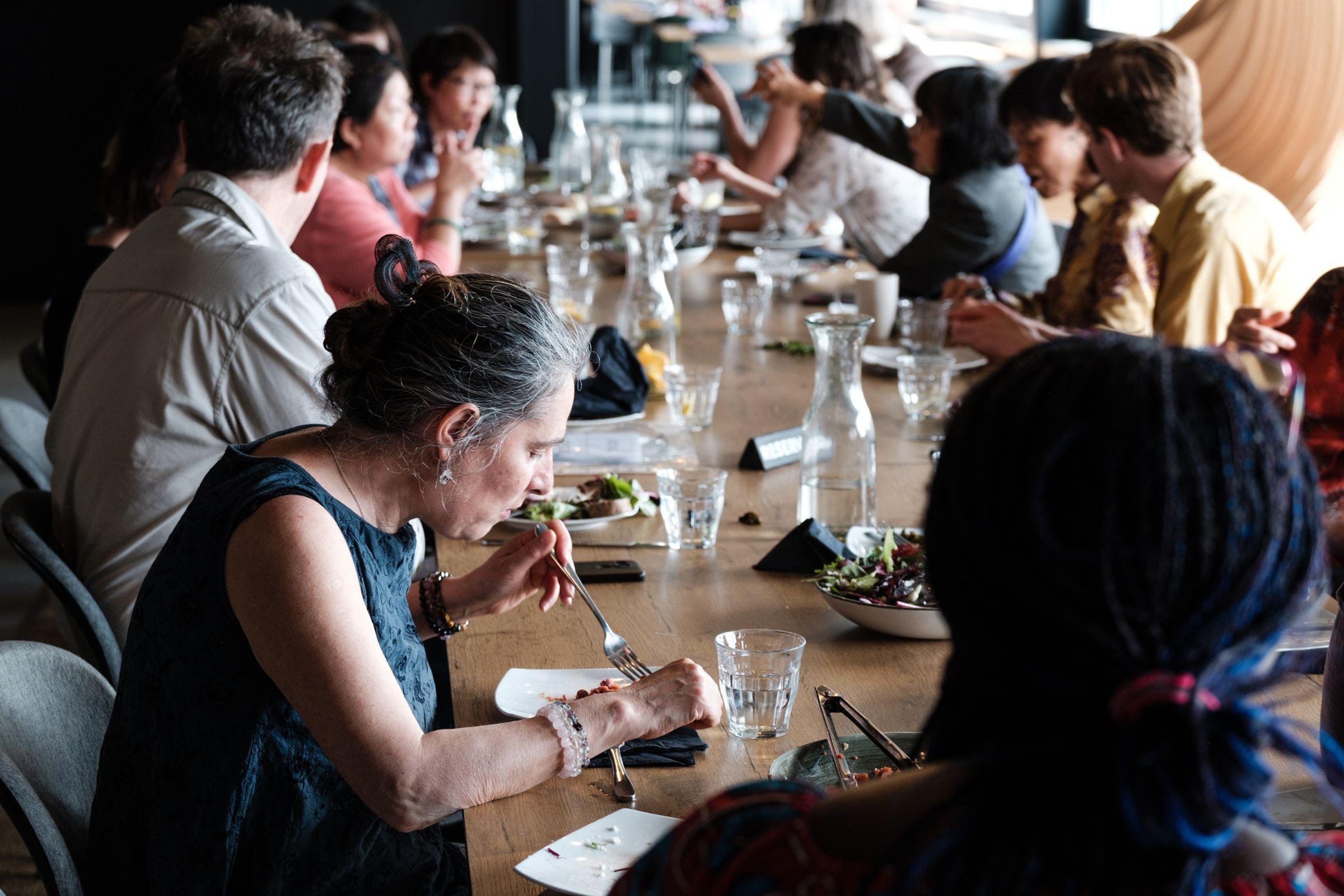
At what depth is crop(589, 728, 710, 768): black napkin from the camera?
1.25 metres

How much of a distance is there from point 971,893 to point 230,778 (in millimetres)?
871

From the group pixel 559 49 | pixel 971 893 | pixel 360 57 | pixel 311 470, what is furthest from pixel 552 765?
pixel 559 49

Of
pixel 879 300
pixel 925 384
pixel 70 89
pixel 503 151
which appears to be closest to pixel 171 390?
pixel 925 384

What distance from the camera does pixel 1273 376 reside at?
0.70m

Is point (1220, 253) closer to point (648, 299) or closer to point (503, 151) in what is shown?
point (648, 299)

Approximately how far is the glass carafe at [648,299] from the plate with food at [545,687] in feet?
4.60

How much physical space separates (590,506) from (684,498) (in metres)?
0.20

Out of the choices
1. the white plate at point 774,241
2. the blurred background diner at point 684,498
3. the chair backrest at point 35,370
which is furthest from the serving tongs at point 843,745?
the white plate at point 774,241

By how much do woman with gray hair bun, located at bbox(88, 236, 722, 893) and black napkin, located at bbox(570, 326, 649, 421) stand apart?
3.25ft

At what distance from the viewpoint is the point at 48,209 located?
275 inches

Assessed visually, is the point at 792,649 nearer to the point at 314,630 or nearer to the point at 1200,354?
the point at 314,630

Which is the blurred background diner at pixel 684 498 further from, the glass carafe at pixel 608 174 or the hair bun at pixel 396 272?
the glass carafe at pixel 608 174

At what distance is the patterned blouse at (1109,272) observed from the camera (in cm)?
295

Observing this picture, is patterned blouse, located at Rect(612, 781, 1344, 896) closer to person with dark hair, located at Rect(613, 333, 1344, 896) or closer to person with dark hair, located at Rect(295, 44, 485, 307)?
person with dark hair, located at Rect(613, 333, 1344, 896)
